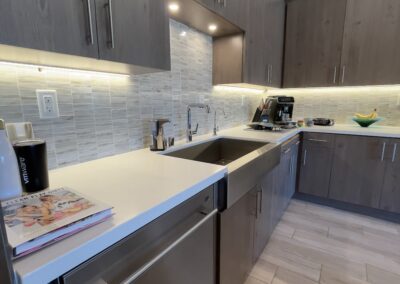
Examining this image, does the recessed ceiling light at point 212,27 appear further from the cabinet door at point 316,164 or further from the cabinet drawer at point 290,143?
the cabinet door at point 316,164

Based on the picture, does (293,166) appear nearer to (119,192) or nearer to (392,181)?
(392,181)

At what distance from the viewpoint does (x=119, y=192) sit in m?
0.73

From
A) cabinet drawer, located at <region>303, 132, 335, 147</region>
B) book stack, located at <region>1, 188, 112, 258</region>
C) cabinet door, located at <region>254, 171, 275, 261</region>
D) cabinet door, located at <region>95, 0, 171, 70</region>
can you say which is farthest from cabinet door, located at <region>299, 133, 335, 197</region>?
book stack, located at <region>1, 188, 112, 258</region>

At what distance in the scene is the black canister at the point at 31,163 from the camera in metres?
0.73

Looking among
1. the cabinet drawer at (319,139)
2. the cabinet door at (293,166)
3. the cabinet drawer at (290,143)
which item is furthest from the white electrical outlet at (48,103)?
the cabinet drawer at (319,139)

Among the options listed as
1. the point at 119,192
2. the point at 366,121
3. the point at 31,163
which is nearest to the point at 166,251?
the point at 119,192

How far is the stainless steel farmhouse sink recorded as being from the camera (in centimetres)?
103

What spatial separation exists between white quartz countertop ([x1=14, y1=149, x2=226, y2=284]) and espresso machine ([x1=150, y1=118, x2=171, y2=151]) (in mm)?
84

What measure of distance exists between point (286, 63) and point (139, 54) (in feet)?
7.72

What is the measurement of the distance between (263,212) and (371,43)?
2.16 m

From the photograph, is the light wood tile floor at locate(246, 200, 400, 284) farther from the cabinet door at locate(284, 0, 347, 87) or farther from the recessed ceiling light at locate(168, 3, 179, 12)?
the recessed ceiling light at locate(168, 3, 179, 12)

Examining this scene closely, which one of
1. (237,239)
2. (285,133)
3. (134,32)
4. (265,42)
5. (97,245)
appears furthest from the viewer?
(265,42)

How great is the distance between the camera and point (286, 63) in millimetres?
2725

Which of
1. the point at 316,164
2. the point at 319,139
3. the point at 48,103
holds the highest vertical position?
the point at 48,103
